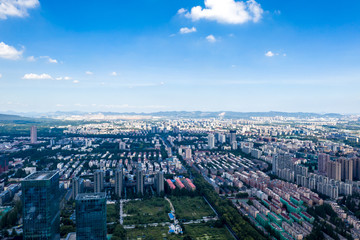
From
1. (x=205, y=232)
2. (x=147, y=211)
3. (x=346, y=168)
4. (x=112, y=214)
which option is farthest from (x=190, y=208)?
(x=346, y=168)

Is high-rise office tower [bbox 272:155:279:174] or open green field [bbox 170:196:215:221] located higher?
high-rise office tower [bbox 272:155:279:174]

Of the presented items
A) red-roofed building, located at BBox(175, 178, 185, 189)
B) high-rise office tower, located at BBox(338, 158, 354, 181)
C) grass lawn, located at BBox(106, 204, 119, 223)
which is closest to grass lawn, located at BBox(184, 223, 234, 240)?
grass lawn, located at BBox(106, 204, 119, 223)

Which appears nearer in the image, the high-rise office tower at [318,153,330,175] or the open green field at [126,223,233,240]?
the open green field at [126,223,233,240]

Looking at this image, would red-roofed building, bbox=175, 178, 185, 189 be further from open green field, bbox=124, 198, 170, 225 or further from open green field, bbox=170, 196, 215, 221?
open green field, bbox=124, 198, 170, 225

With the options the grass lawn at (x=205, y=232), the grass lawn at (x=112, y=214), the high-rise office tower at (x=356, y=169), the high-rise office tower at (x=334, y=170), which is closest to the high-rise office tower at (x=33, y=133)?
the grass lawn at (x=112, y=214)

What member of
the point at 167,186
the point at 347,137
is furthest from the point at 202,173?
the point at 347,137

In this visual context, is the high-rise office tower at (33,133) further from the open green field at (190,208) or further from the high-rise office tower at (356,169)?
the high-rise office tower at (356,169)

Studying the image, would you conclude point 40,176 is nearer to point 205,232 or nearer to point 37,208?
point 37,208
